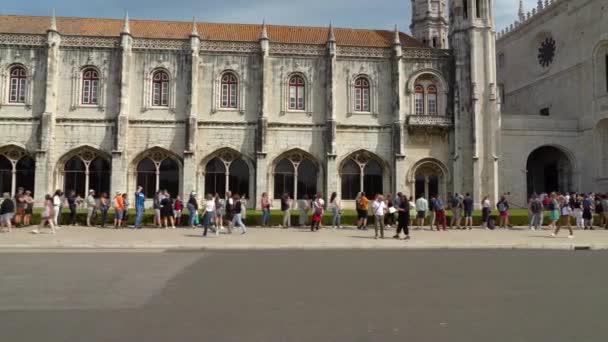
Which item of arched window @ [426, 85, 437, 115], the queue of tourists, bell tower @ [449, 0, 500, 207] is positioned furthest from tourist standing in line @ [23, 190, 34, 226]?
bell tower @ [449, 0, 500, 207]

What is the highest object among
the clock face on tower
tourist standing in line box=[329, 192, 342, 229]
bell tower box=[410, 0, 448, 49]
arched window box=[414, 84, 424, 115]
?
bell tower box=[410, 0, 448, 49]

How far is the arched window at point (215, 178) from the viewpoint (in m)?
30.4

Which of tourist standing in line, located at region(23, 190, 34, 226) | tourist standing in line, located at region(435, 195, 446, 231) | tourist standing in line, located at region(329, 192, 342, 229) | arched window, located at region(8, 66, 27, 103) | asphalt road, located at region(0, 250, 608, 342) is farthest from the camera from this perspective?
arched window, located at region(8, 66, 27, 103)

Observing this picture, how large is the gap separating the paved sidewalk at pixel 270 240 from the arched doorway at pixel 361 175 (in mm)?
12046

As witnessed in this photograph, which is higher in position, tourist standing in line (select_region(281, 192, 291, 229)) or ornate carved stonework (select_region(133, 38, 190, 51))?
ornate carved stonework (select_region(133, 38, 190, 51))

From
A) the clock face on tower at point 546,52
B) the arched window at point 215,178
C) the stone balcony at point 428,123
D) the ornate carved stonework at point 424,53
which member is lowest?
the arched window at point 215,178

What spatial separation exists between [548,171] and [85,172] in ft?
107

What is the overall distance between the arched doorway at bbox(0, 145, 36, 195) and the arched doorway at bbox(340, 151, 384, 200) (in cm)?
1949

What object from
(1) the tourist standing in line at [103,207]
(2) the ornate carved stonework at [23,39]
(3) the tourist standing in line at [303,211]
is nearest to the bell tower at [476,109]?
(3) the tourist standing in line at [303,211]

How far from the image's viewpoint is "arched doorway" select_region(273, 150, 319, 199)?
30.7 metres

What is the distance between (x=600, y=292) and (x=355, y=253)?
6732 millimetres

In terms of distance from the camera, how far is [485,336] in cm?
522

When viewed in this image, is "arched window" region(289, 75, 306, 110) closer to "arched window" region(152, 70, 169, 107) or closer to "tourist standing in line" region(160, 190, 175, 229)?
"arched window" region(152, 70, 169, 107)

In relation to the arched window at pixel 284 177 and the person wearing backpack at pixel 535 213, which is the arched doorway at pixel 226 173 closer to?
the arched window at pixel 284 177
